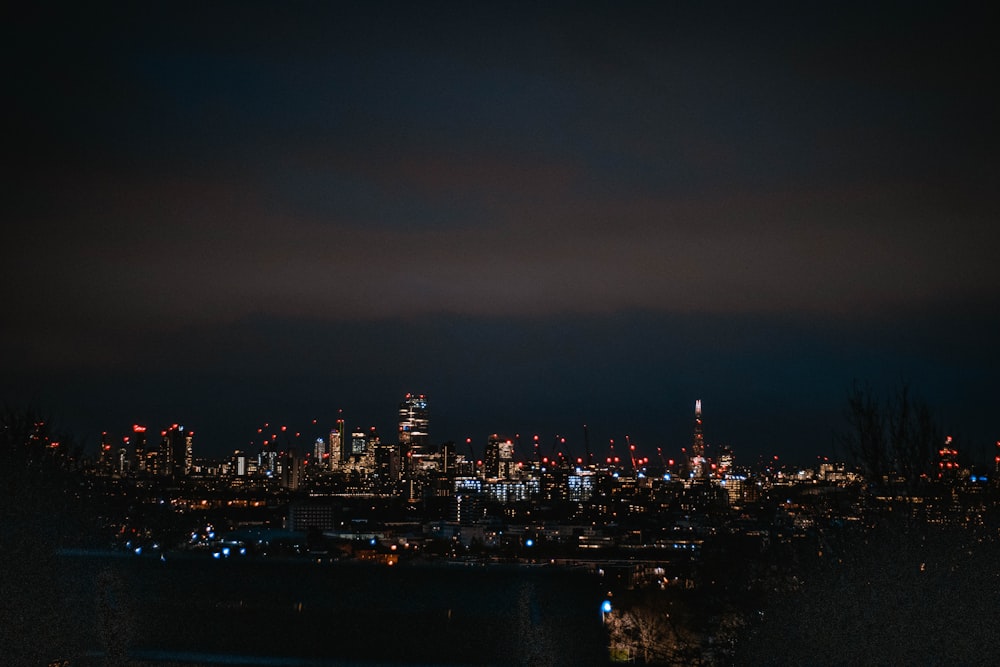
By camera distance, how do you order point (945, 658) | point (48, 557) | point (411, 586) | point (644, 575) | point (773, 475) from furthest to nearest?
1. point (773, 475)
2. point (644, 575)
3. point (48, 557)
4. point (411, 586)
5. point (945, 658)

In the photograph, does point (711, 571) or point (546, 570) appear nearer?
point (546, 570)

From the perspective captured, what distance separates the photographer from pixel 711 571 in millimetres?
19266

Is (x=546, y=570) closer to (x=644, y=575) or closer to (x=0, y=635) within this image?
(x=0, y=635)

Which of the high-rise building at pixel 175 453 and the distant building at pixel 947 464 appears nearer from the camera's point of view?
the distant building at pixel 947 464

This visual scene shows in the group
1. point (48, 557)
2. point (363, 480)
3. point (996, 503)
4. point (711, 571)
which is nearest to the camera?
point (48, 557)

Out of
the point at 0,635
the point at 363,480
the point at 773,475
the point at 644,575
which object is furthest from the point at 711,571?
the point at 363,480

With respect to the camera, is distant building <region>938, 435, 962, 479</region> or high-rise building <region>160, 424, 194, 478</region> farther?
high-rise building <region>160, 424, 194, 478</region>

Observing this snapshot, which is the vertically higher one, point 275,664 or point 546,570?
point 546,570

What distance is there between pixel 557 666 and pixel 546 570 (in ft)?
3.00

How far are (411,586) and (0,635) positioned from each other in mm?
3906

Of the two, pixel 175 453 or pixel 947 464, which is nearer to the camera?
pixel 947 464

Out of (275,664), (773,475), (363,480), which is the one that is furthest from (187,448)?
(275,664)

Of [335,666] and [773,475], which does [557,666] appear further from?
[773,475]

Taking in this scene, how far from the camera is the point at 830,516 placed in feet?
53.8
